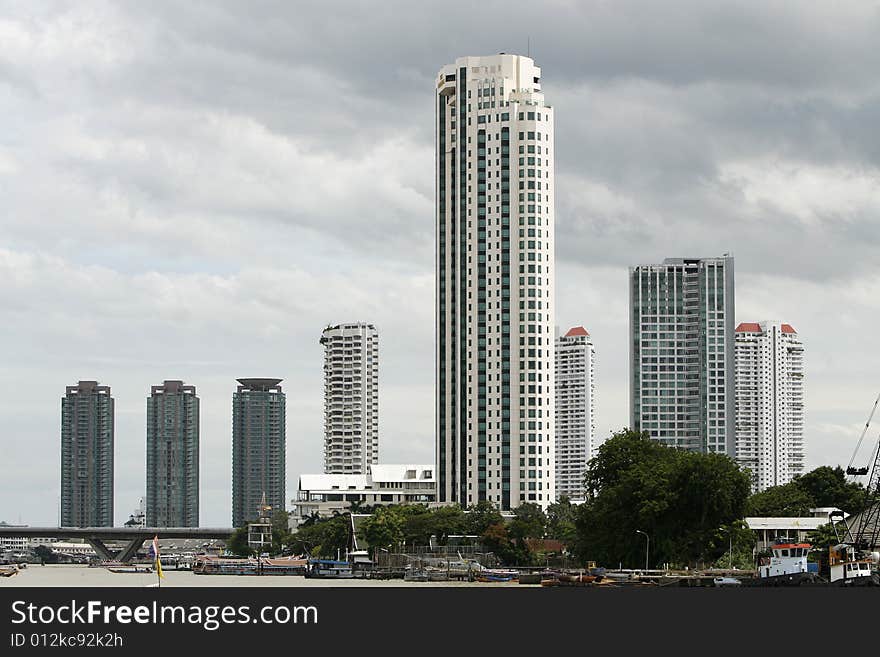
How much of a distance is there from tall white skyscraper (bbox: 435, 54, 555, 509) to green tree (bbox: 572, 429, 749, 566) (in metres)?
62.3

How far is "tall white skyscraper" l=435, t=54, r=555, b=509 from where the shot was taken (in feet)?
554

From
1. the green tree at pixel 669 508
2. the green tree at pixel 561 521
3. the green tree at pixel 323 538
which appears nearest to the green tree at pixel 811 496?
the green tree at pixel 561 521

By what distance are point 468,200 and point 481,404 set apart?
2387 cm

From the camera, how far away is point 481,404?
170 metres

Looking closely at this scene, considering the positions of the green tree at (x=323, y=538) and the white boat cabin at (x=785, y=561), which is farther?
Answer: the green tree at (x=323, y=538)

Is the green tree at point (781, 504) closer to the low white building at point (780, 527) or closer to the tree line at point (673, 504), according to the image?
the tree line at point (673, 504)

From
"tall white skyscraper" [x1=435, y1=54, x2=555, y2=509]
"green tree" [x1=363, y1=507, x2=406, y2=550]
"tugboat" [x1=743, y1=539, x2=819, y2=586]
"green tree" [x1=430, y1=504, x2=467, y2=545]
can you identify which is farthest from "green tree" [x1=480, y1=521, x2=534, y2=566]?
"tugboat" [x1=743, y1=539, x2=819, y2=586]

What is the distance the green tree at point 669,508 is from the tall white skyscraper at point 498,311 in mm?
62339

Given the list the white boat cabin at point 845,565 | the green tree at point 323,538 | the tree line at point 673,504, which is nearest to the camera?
the white boat cabin at point 845,565

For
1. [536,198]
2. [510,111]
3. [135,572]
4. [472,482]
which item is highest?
[510,111]

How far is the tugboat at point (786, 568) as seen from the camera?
8550 centimetres

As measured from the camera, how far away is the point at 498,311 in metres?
170

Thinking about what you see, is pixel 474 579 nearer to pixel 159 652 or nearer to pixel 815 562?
pixel 815 562

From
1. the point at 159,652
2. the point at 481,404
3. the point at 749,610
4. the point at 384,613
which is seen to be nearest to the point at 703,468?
the point at 749,610
